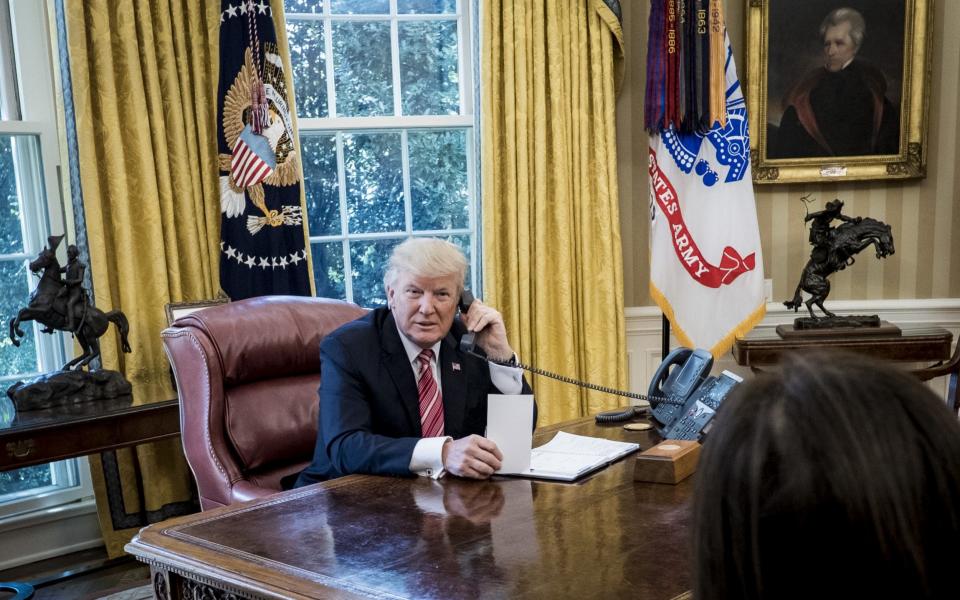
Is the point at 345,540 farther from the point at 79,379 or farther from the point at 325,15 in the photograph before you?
the point at 325,15

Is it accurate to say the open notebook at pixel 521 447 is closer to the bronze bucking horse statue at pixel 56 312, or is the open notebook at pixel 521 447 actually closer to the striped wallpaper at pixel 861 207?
the bronze bucking horse statue at pixel 56 312

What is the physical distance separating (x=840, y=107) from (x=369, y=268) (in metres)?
2.45

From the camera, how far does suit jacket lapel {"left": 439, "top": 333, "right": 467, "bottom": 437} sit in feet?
7.76

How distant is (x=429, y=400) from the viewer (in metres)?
2.36

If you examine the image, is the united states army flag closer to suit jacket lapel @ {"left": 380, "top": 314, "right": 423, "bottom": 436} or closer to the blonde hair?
the blonde hair

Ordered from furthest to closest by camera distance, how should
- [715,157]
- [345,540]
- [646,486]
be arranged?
[715,157]
[646,486]
[345,540]

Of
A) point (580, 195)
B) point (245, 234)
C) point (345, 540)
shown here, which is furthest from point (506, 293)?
point (345, 540)

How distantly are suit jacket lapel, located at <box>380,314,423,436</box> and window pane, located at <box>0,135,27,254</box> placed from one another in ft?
6.95

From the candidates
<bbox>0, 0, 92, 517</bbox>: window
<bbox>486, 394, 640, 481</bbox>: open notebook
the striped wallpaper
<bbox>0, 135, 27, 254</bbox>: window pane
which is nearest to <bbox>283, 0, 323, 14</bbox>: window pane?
<bbox>0, 0, 92, 517</bbox>: window

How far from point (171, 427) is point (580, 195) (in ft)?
7.25

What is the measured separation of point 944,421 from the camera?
519mm

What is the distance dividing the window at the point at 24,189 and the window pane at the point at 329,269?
3.70 ft

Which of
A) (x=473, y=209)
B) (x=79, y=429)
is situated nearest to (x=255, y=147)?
(x=473, y=209)

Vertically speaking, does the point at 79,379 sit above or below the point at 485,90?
below
